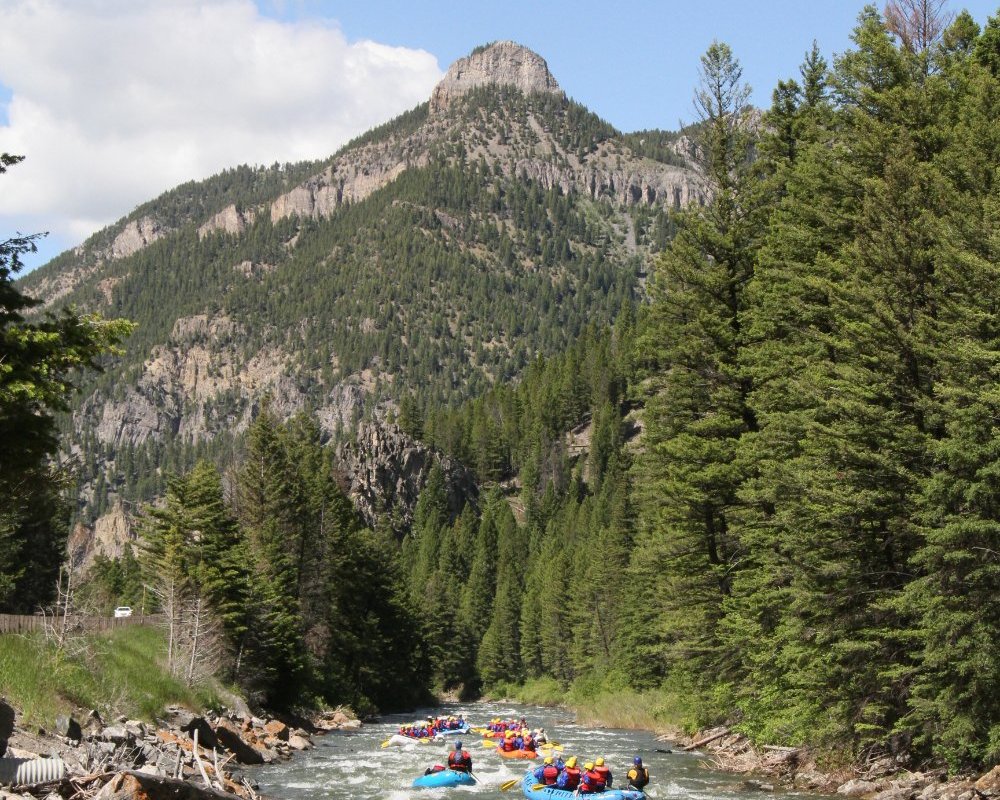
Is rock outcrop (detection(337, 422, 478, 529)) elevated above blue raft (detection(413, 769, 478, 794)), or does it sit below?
above

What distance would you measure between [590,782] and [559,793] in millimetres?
846

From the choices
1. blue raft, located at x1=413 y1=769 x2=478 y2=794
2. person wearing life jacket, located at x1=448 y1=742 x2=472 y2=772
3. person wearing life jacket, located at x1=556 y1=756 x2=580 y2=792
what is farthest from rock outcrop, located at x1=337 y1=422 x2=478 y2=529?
person wearing life jacket, located at x1=556 y1=756 x2=580 y2=792

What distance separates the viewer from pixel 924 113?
27.8 metres

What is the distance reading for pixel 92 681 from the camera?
30672 mm

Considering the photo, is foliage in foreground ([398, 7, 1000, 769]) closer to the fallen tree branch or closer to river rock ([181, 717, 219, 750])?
the fallen tree branch

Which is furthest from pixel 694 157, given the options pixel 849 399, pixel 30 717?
pixel 30 717

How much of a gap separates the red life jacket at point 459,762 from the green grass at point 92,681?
9704 mm

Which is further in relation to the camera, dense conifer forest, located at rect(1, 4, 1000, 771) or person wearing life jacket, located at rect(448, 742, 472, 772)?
person wearing life jacket, located at rect(448, 742, 472, 772)

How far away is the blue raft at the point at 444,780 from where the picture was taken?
3034 centimetres

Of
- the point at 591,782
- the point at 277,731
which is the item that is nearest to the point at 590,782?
the point at 591,782

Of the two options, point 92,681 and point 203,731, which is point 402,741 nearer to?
point 203,731

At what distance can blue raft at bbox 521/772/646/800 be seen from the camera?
25.8 m

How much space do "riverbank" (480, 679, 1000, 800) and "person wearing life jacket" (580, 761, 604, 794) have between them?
3.99 meters

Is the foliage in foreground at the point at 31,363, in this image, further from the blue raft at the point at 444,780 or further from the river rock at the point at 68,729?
the blue raft at the point at 444,780
